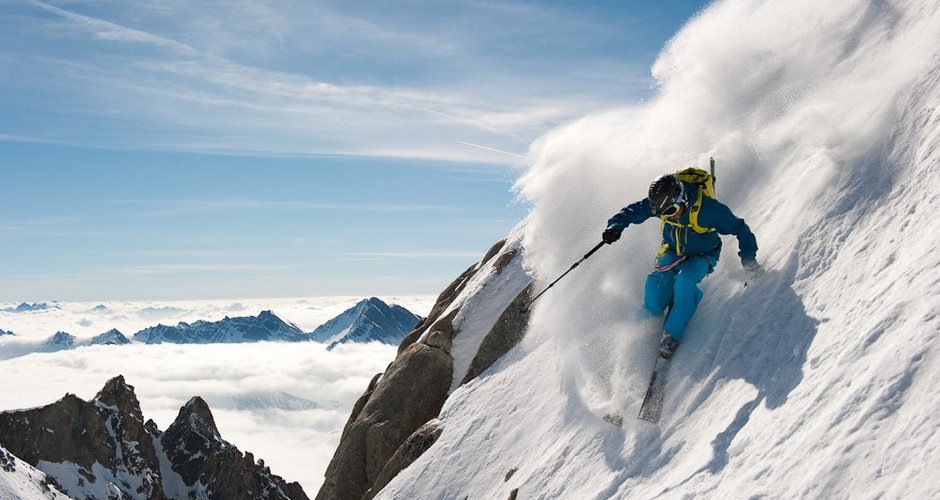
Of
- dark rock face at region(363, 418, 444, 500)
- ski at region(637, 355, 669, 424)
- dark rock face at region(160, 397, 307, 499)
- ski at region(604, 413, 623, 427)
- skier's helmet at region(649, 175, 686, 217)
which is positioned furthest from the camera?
dark rock face at region(160, 397, 307, 499)

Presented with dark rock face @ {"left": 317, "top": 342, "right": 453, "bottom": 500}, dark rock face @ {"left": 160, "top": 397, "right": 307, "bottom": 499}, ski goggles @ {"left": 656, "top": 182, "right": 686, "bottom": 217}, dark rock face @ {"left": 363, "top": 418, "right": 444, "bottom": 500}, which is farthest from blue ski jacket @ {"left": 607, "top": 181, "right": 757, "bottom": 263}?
dark rock face @ {"left": 160, "top": 397, "right": 307, "bottom": 499}

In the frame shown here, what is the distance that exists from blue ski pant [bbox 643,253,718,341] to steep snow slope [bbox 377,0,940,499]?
1.01 ft

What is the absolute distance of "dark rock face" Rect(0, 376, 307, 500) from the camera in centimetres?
13588

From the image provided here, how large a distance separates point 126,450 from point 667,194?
162 m

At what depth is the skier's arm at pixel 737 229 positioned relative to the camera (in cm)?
1023

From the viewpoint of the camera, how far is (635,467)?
31.2 ft

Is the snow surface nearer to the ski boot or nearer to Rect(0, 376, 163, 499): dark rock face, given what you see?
Rect(0, 376, 163, 499): dark rock face

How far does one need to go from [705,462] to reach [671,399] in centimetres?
195

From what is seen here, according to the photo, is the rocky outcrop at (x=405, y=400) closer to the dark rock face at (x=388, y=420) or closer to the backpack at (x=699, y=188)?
the dark rock face at (x=388, y=420)

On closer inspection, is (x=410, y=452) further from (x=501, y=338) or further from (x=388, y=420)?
(x=501, y=338)

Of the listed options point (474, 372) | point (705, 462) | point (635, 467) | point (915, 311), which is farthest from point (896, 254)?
point (474, 372)

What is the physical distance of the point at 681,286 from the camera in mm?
10500

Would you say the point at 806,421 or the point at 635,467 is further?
the point at 635,467

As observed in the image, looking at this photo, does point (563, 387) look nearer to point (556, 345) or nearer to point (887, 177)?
point (556, 345)
